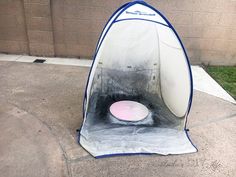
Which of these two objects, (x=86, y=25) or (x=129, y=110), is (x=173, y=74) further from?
(x=86, y=25)

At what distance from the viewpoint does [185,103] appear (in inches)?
126

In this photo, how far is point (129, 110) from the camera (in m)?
3.51

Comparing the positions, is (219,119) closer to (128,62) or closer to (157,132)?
(157,132)

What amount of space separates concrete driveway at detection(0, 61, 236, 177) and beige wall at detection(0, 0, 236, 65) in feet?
4.43

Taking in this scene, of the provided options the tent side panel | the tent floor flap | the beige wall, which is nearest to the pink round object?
the tent floor flap

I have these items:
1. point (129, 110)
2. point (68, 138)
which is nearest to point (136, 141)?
point (129, 110)

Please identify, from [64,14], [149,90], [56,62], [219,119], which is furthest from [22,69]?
[219,119]

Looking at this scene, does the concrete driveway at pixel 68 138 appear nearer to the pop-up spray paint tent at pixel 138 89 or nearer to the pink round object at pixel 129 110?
the pop-up spray paint tent at pixel 138 89

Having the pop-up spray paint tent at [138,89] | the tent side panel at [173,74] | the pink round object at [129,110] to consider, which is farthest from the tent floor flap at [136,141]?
the tent side panel at [173,74]

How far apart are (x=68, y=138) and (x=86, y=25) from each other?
3.03 metres

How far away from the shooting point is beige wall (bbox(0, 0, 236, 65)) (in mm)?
5145

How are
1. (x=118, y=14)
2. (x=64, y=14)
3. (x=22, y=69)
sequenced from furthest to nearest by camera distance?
(x=64, y=14), (x=22, y=69), (x=118, y=14)

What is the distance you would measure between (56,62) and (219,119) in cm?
338

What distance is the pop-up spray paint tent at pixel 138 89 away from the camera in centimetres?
282
